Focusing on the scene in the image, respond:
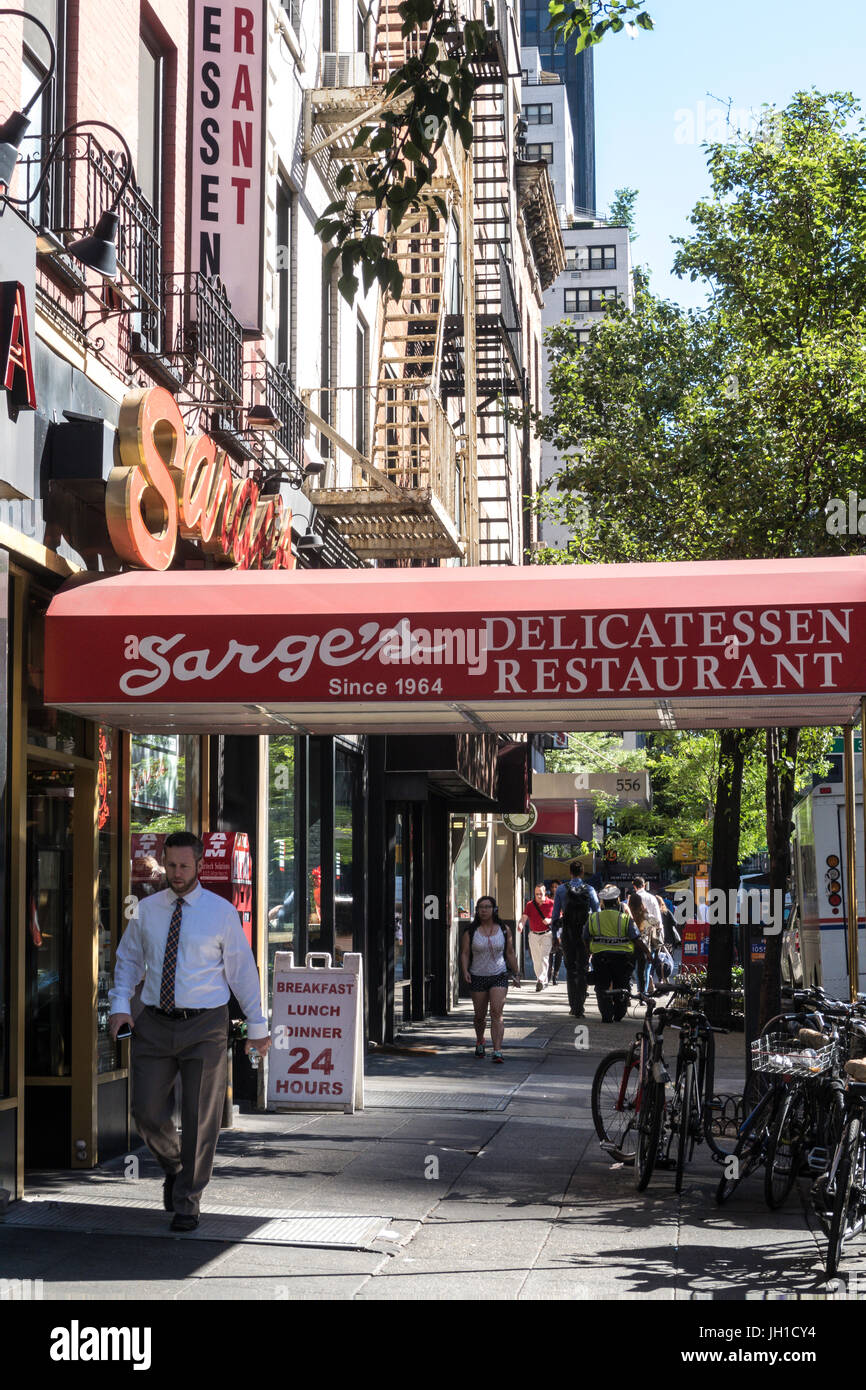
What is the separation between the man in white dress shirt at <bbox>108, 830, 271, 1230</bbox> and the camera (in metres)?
8.14

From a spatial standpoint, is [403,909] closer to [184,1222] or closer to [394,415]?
[394,415]

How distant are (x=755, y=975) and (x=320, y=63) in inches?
422

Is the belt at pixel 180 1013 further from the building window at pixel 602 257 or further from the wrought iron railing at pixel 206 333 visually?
the building window at pixel 602 257

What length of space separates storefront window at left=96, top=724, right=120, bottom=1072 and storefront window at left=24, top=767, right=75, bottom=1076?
22 centimetres

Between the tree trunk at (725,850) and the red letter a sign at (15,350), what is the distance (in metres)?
13.4

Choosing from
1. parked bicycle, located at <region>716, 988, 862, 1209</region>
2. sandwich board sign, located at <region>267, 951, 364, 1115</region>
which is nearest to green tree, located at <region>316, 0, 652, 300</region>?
parked bicycle, located at <region>716, 988, 862, 1209</region>

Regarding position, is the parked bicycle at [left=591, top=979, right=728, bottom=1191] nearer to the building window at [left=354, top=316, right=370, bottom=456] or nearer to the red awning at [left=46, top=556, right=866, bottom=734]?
the red awning at [left=46, top=556, right=866, bottom=734]

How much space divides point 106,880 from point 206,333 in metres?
3.85

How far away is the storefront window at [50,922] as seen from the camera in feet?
31.2

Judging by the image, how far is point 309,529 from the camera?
14781 mm

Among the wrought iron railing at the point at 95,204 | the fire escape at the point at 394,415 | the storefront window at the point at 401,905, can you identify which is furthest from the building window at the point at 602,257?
the wrought iron railing at the point at 95,204

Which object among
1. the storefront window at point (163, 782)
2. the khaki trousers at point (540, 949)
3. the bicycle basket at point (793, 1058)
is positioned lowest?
the khaki trousers at point (540, 949)
